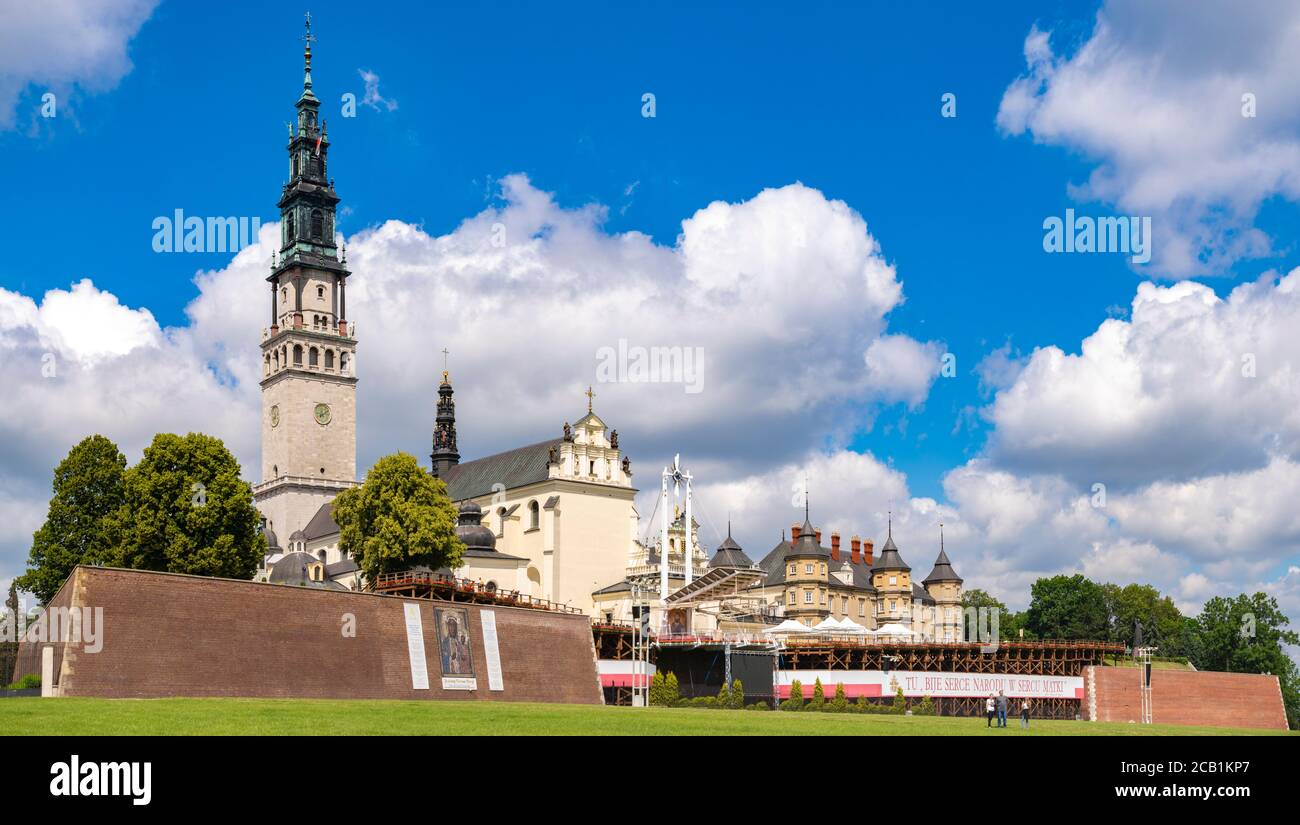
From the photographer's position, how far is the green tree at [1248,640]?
124688 millimetres

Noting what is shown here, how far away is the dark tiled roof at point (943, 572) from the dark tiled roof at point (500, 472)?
55.7m

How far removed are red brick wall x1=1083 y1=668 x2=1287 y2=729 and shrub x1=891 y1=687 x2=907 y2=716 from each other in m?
16.3

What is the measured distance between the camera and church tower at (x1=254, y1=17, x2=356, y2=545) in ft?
407

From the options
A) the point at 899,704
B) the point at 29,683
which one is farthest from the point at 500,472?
the point at 29,683

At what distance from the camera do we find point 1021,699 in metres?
87.0

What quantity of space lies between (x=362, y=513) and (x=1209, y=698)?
57264 millimetres

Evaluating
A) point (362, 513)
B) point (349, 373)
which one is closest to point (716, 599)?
point (362, 513)

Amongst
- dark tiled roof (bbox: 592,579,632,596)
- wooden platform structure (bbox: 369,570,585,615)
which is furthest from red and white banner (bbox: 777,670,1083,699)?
dark tiled roof (bbox: 592,579,632,596)

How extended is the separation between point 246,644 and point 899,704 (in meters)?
38.2

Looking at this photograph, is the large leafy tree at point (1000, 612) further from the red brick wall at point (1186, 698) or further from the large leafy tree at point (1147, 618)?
the red brick wall at point (1186, 698)

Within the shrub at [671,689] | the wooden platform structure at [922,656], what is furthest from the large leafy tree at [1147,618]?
the shrub at [671,689]

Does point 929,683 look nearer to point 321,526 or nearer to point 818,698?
point 818,698

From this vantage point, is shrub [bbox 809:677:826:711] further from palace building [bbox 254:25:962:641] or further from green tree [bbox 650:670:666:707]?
palace building [bbox 254:25:962:641]
